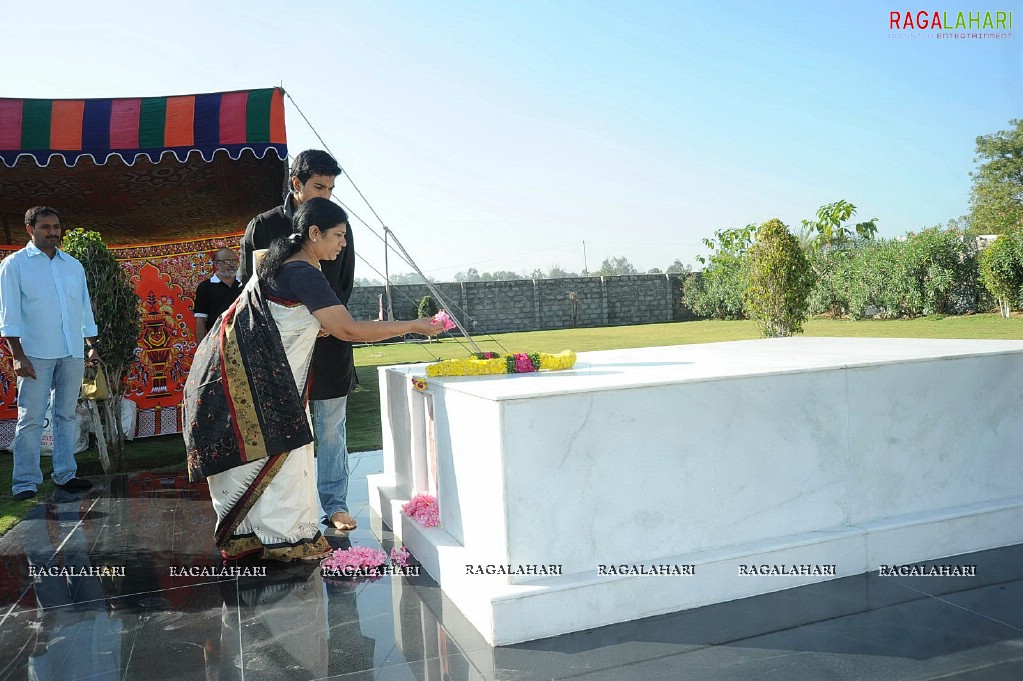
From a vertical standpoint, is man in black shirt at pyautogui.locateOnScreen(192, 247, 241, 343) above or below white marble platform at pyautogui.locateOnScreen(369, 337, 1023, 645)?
above

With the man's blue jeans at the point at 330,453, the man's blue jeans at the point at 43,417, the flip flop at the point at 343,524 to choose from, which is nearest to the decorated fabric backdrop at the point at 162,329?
the man's blue jeans at the point at 43,417

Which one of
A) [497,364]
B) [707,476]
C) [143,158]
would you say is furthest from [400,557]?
[143,158]

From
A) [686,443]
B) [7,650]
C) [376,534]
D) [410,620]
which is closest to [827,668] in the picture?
[686,443]

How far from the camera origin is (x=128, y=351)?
214 inches

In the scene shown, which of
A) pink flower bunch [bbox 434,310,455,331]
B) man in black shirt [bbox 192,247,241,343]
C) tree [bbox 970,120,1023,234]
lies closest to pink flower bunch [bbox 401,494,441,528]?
pink flower bunch [bbox 434,310,455,331]

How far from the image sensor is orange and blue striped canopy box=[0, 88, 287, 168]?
5.36 meters

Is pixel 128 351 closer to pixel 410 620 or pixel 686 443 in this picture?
pixel 410 620

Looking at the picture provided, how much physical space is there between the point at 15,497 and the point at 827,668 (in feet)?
15.3

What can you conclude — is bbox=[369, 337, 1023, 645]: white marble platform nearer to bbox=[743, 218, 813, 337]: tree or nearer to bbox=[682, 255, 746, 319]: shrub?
bbox=[743, 218, 813, 337]: tree

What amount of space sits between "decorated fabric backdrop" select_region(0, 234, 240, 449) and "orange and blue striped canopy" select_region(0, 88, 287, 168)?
2024 mm

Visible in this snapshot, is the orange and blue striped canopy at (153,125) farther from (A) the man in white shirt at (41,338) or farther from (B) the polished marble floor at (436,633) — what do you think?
(B) the polished marble floor at (436,633)

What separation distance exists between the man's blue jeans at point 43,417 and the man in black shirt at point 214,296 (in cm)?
105

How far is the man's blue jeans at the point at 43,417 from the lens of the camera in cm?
454

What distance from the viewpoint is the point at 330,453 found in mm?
3600
